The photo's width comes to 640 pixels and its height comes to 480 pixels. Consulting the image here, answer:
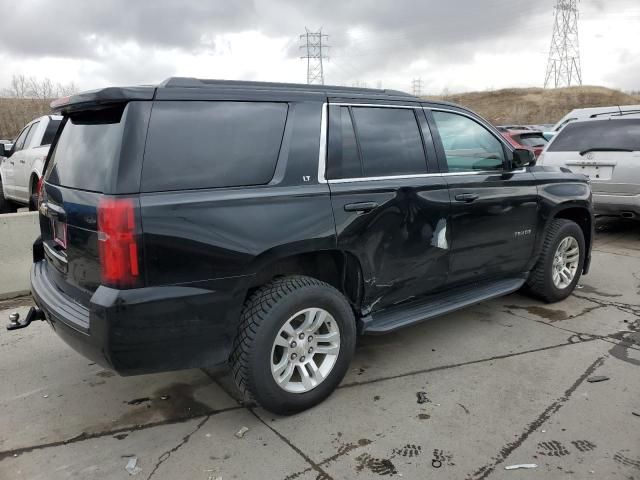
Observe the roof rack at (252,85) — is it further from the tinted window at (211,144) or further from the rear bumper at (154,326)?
the rear bumper at (154,326)

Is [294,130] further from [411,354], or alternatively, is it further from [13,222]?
[13,222]

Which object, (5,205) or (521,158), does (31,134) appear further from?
(521,158)

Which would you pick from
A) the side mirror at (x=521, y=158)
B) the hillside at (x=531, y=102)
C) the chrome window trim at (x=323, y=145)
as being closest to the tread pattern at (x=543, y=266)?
the side mirror at (x=521, y=158)

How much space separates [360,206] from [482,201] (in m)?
1.30

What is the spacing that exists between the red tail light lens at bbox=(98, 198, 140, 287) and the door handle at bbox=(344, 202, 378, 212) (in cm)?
130

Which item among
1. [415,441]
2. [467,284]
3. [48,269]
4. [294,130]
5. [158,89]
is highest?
[158,89]

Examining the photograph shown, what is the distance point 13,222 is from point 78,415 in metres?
3.04

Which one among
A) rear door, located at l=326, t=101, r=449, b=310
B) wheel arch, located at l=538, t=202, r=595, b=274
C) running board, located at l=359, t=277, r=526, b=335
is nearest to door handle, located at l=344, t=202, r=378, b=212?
rear door, located at l=326, t=101, r=449, b=310

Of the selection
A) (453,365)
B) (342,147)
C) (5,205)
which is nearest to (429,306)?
(453,365)

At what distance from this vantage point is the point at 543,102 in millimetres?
64562

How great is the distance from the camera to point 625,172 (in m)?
7.24

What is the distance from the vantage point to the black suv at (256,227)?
8.43 ft

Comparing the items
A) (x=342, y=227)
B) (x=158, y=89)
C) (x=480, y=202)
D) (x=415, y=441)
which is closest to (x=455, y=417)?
(x=415, y=441)

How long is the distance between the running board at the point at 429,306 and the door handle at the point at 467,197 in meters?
0.73
